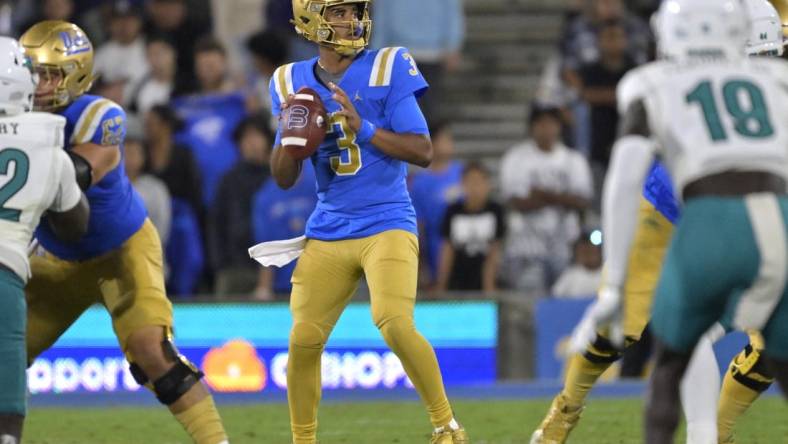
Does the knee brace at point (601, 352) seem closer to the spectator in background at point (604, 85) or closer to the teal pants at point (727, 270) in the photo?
the teal pants at point (727, 270)

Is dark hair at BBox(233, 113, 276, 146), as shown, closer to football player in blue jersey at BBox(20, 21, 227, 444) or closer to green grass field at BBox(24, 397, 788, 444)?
green grass field at BBox(24, 397, 788, 444)

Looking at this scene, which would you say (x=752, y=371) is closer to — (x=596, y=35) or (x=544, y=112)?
(x=544, y=112)

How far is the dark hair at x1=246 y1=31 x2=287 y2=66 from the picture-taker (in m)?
11.6

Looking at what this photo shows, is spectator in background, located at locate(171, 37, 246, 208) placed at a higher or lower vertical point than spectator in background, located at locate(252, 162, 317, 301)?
higher

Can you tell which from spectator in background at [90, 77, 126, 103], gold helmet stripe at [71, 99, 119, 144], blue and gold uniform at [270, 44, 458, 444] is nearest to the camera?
blue and gold uniform at [270, 44, 458, 444]

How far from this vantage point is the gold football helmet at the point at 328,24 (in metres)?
6.00

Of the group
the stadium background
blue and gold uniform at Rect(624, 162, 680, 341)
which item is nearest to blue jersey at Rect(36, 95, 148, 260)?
blue and gold uniform at Rect(624, 162, 680, 341)

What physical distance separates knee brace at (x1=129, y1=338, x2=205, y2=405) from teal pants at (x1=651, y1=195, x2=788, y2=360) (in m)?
2.09

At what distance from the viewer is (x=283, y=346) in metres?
10.6

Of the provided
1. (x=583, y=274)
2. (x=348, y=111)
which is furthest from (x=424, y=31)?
(x=348, y=111)

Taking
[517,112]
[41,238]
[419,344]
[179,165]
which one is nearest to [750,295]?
[419,344]

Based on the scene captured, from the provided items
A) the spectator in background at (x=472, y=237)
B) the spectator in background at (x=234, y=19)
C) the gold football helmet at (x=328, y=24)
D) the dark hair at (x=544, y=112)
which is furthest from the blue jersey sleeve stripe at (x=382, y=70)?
the spectator in background at (x=234, y=19)

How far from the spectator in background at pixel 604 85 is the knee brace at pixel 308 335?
650 centimetres

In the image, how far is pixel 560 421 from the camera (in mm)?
6219
